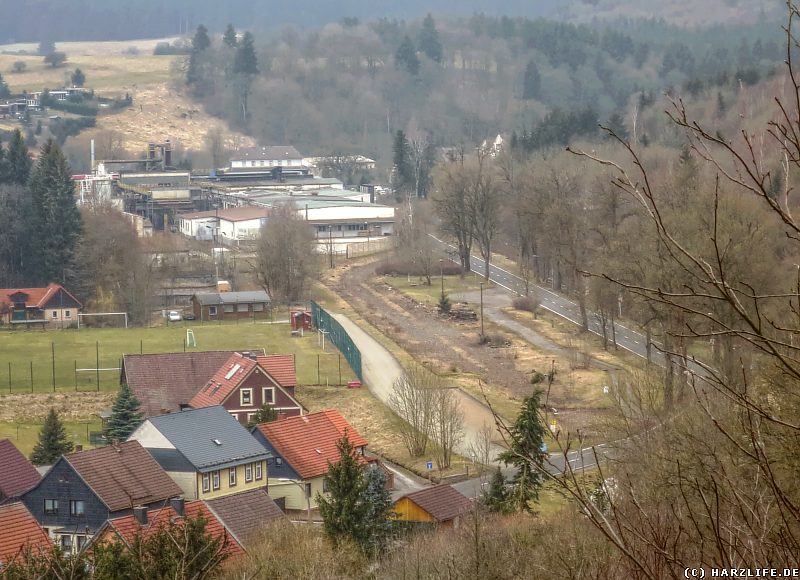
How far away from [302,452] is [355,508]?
5.55 m

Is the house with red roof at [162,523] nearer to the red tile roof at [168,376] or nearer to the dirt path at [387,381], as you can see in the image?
the dirt path at [387,381]

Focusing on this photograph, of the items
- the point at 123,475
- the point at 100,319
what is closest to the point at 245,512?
the point at 123,475

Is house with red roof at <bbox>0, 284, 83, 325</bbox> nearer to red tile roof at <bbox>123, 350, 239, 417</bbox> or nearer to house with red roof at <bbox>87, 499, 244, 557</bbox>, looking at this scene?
red tile roof at <bbox>123, 350, 239, 417</bbox>

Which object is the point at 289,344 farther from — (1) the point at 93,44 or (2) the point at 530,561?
(1) the point at 93,44

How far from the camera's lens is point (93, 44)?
159 meters

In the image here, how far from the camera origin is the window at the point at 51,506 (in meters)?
19.1

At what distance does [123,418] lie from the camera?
25.2 meters

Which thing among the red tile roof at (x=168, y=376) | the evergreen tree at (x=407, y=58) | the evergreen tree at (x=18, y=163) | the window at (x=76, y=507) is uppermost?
the evergreen tree at (x=407, y=58)

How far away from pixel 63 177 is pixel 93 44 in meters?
118

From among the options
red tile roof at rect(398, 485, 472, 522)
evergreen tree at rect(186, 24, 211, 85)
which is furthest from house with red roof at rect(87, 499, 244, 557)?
evergreen tree at rect(186, 24, 211, 85)

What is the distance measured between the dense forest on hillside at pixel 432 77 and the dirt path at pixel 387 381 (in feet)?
179

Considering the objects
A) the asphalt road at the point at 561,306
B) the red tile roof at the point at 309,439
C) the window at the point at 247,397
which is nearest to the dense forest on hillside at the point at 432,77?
the asphalt road at the point at 561,306

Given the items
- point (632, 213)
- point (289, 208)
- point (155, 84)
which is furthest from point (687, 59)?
point (632, 213)

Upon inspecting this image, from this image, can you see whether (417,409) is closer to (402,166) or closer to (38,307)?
(38,307)
